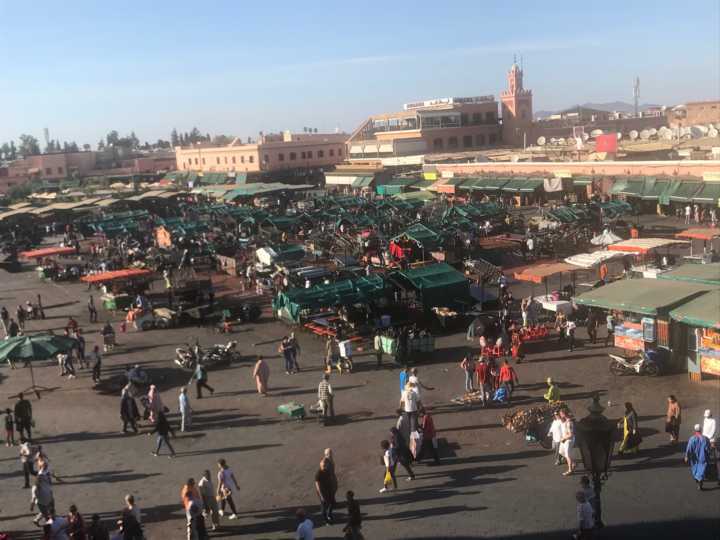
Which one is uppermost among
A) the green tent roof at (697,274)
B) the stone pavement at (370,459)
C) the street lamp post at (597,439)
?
the street lamp post at (597,439)

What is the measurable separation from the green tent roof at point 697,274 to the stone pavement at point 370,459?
2488 millimetres

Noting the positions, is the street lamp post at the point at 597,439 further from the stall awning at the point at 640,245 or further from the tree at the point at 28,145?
the tree at the point at 28,145

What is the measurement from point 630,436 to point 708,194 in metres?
27.1

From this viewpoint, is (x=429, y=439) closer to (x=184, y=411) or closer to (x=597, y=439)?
(x=597, y=439)

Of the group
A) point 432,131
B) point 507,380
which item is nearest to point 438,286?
point 507,380

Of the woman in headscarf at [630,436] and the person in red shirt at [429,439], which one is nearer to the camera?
the woman in headscarf at [630,436]

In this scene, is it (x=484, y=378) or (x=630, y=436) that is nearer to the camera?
(x=630, y=436)

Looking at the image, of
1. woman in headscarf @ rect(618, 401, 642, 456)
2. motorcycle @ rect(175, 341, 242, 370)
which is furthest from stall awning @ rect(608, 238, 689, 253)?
motorcycle @ rect(175, 341, 242, 370)

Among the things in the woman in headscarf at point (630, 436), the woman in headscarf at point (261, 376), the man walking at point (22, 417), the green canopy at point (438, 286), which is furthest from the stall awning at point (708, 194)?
the man walking at point (22, 417)

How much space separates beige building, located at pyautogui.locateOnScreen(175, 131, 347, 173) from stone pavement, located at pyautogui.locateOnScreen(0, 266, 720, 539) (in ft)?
181

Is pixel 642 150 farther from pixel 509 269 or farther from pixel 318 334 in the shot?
pixel 318 334

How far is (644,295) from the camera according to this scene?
48.1ft

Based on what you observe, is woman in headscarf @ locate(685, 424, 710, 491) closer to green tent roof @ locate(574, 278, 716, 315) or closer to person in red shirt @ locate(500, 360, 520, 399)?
person in red shirt @ locate(500, 360, 520, 399)

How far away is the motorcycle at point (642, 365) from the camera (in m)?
13.9
